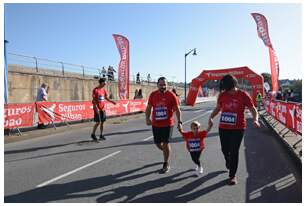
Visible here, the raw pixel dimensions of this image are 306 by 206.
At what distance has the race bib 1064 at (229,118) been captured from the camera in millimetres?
5566

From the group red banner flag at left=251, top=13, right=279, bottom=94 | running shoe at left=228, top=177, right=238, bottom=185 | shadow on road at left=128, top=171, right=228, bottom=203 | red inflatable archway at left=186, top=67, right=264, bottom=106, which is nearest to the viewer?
shadow on road at left=128, top=171, right=228, bottom=203

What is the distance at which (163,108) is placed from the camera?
641 centimetres

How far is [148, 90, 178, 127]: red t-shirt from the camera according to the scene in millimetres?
6402

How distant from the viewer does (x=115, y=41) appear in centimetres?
2452

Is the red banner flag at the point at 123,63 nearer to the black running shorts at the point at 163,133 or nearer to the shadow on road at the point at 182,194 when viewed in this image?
the black running shorts at the point at 163,133

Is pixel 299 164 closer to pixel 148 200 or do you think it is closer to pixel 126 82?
pixel 148 200

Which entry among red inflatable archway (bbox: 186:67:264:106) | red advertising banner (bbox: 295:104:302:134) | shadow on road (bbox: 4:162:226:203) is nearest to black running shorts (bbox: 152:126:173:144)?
shadow on road (bbox: 4:162:226:203)

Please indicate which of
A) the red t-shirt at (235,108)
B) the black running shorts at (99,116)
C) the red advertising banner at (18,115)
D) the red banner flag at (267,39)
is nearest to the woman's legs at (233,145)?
the red t-shirt at (235,108)

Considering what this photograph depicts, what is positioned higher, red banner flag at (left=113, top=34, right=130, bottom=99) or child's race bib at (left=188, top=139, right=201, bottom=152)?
red banner flag at (left=113, top=34, right=130, bottom=99)

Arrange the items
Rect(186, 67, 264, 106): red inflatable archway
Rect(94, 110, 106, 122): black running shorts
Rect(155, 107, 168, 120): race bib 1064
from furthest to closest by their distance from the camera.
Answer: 1. Rect(186, 67, 264, 106): red inflatable archway
2. Rect(94, 110, 106, 122): black running shorts
3. Rect(155, 107, 168, 120): race bib 1064

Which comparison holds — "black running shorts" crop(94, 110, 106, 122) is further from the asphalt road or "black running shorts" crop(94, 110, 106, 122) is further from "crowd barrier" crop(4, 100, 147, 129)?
"crowd barrier" crop(4, 100, 147, 129)

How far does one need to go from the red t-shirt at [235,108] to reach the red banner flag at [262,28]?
1664 cm

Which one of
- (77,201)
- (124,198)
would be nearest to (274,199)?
(124,198)

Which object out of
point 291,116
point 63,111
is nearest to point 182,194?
point 291,116
